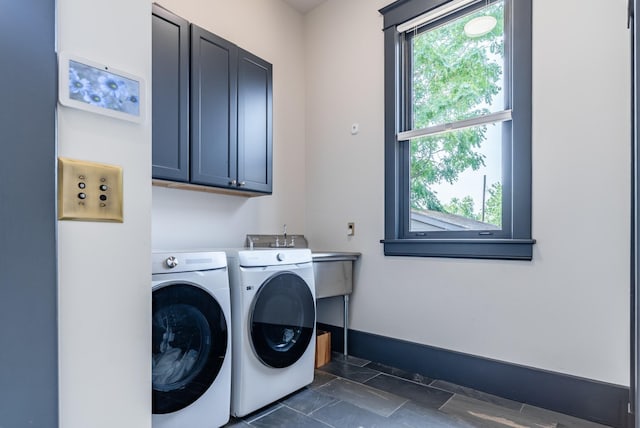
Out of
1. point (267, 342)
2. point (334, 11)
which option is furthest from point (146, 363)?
point (334, 11)

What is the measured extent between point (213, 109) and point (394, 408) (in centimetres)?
203

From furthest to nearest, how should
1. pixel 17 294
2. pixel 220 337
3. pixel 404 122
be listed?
1. pixel 404 122
2. pixel 220 337
3. pixel 17 294

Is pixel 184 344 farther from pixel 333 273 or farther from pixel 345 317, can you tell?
pixel 345 317

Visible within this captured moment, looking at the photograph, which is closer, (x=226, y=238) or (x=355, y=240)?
(x=226, y=238)

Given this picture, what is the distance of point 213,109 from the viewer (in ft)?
7.16

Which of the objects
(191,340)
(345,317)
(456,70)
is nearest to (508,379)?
(345,317)

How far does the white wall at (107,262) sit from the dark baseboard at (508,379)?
6.34 feet

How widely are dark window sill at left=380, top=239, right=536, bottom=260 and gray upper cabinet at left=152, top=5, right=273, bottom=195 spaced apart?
104 centimetres

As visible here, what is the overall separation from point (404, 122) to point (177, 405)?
2.22 metres

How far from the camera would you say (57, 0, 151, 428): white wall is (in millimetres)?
706

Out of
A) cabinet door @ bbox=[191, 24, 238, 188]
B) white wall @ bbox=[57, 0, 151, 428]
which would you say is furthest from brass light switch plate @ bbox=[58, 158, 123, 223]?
cabinet door @ bbox=[191, 24, 238, 188]

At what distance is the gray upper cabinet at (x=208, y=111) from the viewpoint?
6.33 feet

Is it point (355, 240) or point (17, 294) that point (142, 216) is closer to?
point (17, 294)

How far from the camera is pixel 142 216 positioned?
2.70ft
